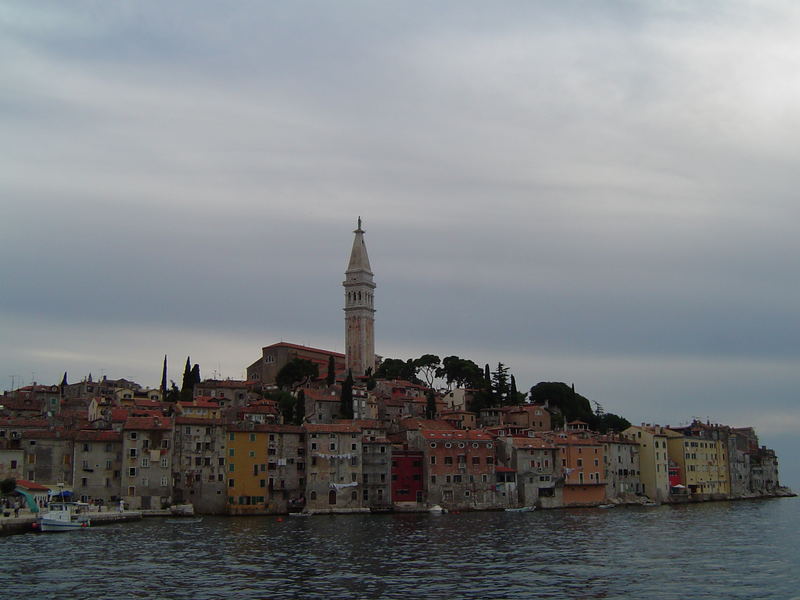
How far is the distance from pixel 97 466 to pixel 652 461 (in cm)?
6211

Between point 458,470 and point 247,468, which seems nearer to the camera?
point 247,468

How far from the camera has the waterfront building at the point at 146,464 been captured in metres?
74.3

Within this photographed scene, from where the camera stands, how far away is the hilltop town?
7506 cm

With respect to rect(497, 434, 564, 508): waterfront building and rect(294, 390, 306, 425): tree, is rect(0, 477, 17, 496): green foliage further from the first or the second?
rect(497, 434, 564, 508): waterfront building

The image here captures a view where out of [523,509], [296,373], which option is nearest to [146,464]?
[523,509]

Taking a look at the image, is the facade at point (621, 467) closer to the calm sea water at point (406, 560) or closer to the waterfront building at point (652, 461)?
the waterfront building at point (652, 461)

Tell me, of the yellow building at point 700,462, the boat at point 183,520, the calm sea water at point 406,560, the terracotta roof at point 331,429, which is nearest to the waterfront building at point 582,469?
the yellow building at point 700,462

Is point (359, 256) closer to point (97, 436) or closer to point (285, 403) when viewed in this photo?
point (285, 403)

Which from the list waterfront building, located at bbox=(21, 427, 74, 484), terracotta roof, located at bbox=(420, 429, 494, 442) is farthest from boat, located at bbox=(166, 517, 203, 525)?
terracotta roof, located at bbox=(420, 429, 494, 442)

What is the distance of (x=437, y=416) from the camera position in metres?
106

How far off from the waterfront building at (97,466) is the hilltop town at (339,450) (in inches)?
3.8

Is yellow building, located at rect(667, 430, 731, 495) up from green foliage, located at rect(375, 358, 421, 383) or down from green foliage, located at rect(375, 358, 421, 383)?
down

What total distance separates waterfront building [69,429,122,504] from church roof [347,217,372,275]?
72924 mm

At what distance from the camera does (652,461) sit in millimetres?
104125
